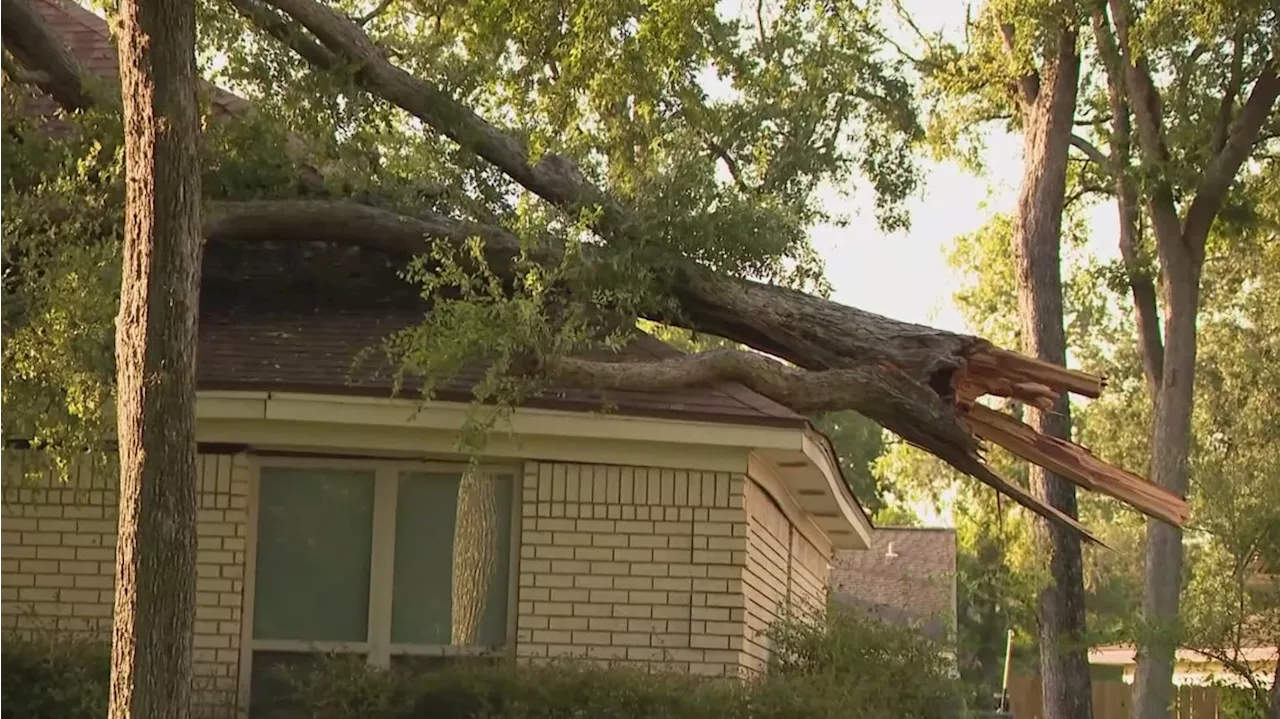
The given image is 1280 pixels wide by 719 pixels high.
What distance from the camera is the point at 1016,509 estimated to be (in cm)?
2309

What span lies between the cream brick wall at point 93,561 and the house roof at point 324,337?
754mm

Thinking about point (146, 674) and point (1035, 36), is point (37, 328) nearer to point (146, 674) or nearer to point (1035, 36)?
point (146, 674)

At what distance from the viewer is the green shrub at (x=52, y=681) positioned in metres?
9.47

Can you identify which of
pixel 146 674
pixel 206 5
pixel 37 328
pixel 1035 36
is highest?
pixel 1035 36

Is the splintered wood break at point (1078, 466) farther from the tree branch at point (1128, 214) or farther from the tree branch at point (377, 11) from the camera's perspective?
the tree branch at point (1128, 214)

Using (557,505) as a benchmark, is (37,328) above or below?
above

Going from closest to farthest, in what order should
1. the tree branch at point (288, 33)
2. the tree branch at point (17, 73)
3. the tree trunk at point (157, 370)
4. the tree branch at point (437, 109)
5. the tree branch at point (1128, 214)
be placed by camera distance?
the tree trunk at point (157, 370) < the tree branch at point (17, 73) < the tree branch at point (288, 33) < the tree branch at point (437, 109) < the tree branch at point (1128, 214)

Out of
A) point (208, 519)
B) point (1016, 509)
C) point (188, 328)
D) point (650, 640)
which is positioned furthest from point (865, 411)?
point (1016, 509)

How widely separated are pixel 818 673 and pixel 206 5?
638 centimetres

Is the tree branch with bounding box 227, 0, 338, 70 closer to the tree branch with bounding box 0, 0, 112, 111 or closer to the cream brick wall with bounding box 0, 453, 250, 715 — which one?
the tree branch with bounding box 0, 0, 112, 111

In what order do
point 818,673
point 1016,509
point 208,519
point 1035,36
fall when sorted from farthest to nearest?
1. point 1016,509
2. point 1035,36
3. point 818,673
4. point 208,519

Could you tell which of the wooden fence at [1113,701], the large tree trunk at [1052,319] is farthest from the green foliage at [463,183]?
the wooden fence at [1113,701]

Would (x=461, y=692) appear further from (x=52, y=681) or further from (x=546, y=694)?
(x=52, y=681)

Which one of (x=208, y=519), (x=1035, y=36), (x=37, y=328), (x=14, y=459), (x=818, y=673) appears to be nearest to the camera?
(x=37, y=328)
